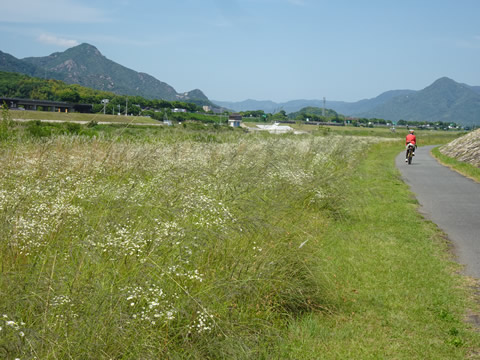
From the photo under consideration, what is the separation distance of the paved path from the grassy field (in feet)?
2.16

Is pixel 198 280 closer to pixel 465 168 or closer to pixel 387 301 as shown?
pixel 387 301

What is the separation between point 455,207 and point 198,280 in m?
9.88

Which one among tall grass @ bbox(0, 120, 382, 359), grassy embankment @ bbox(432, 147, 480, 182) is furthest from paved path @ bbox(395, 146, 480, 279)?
tall grass @ bbox(0, 120, 382, 359)

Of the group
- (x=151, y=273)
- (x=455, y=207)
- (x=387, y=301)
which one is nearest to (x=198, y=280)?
(x=151, y=273)

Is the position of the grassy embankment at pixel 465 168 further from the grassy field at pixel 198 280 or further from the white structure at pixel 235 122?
the white structure at pixel 235 122

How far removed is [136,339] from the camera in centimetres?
329

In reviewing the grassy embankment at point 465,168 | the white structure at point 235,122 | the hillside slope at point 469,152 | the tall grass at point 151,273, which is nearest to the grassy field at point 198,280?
the tall grass at point 151,273

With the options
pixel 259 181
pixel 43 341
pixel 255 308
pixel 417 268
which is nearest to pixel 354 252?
pixel 417 268

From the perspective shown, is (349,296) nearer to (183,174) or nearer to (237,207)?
(237,207)

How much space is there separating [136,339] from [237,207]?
93.0 inches

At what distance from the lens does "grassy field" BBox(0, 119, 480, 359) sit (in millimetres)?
3230

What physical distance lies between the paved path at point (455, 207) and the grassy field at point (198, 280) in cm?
66

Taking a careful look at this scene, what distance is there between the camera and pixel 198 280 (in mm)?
4250

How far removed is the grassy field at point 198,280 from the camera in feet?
10.6
